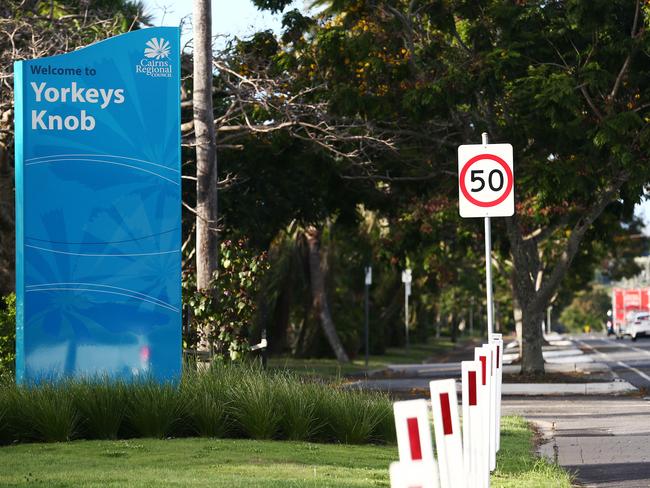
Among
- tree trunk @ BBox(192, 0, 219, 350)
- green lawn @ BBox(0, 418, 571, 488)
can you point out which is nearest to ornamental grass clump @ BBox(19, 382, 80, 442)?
green lawn @ BBox(0, 418, 571, 488)

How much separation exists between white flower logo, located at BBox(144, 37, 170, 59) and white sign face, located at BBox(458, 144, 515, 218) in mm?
4628

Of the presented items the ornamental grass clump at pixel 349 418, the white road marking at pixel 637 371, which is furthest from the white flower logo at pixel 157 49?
the white road marking at pixel 637 371

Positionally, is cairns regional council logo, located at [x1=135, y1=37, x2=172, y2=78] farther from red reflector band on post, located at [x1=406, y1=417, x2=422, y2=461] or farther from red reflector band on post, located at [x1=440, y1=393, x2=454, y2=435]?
red reflector band on post, located at [x1=406, y1=417, x2=422, y2=461]

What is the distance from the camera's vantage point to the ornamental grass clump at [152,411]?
1313 cm

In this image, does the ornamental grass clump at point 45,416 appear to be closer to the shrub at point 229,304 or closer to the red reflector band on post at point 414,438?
the shrub at point 229,304

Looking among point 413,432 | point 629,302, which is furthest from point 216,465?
point 629,302

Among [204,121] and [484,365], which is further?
[204,121]

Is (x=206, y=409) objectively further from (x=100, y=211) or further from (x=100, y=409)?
(x=100, y=211)

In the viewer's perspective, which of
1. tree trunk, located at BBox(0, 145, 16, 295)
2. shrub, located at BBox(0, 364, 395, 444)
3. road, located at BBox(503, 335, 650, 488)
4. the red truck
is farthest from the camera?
the red truck

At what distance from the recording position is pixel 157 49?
1583 centimetres

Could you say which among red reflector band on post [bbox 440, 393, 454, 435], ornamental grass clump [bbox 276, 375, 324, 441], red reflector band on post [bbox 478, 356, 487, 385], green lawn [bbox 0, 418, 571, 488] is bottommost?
green lawn [bbox 0, 418, 571, 488]

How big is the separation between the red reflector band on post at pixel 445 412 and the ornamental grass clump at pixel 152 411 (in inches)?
275

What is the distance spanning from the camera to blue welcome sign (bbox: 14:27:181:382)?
15.2m

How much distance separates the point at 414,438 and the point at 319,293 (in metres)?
34.4
